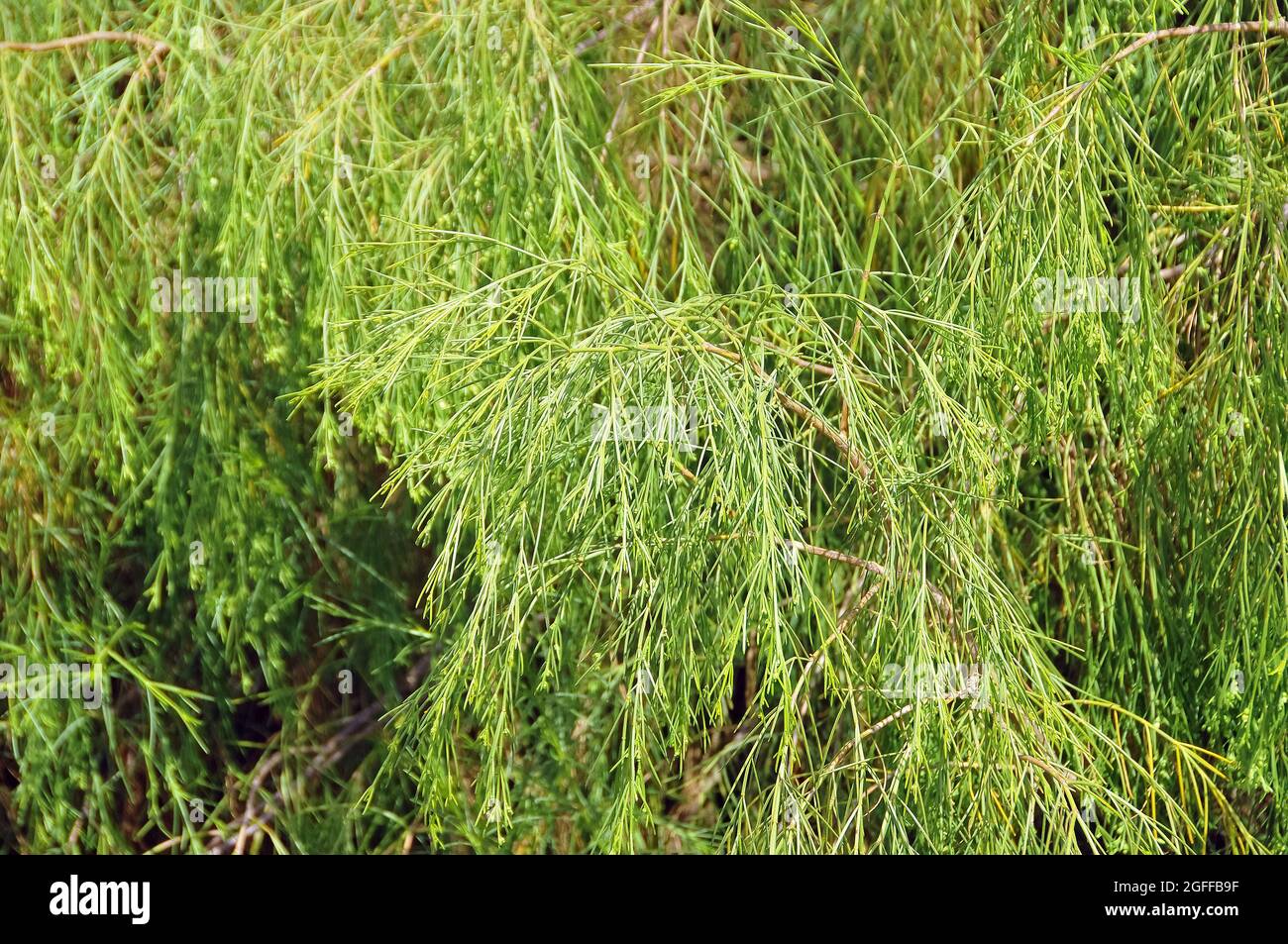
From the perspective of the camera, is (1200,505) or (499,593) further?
(1200,505)

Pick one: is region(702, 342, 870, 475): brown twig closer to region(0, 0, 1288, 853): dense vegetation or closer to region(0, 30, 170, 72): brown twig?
region(0, 0, 1288, 853): dense vegetation

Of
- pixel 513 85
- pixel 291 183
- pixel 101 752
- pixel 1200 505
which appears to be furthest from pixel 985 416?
pixel 101 752

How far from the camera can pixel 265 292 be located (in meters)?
2.22

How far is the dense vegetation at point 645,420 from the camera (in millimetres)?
1871

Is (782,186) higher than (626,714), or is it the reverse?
(782,186)

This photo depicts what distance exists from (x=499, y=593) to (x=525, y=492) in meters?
0.17

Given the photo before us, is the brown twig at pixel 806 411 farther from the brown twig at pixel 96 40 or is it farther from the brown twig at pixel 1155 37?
the brown twig at pixel 96 40

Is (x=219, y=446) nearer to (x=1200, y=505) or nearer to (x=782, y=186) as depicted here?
(x=782, y=186)

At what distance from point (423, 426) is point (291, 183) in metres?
0.52

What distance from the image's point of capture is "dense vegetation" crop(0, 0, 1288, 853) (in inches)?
73.7

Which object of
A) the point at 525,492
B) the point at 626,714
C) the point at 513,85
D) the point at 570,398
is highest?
the point at 513,85

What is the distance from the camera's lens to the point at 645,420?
5.90ft
